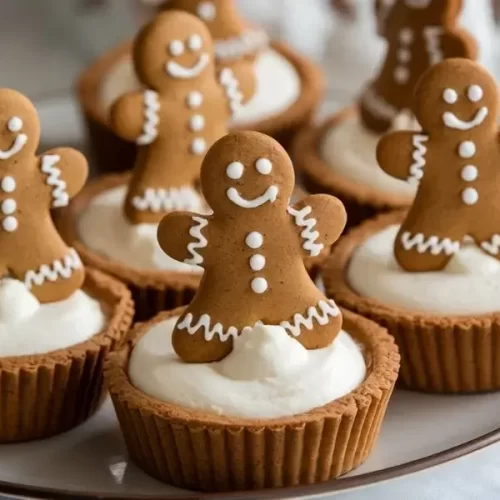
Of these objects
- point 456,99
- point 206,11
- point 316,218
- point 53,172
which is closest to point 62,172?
point 53,172

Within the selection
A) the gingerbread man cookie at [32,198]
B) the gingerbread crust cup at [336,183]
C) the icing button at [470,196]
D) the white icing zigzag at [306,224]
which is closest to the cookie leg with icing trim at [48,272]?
the gingerbread man cookie at [32,198]

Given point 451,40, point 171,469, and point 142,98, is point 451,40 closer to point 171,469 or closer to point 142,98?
point 142,98

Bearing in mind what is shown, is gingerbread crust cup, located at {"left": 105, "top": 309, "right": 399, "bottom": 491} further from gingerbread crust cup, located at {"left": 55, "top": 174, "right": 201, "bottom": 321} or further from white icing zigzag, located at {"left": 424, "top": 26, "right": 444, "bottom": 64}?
white icing zigzag, located at {"left": 424, "top": 26, "right": 444, "bottom": 64}

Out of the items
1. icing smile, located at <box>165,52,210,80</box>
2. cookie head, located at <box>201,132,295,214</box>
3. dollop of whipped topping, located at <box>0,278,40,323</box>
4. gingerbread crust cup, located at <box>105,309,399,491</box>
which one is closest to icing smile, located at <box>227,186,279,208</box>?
cookie head, located at <box>201,132,295,214</box>

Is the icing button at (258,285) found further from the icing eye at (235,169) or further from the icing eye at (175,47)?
the icing eye at (175,47)

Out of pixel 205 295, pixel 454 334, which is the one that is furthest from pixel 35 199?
pixel 454 334

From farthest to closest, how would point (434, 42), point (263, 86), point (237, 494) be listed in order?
point (263, 86)
point (434, 42)
point (237, 494)

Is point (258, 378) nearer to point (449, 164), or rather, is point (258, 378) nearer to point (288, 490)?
point (288, 490)
